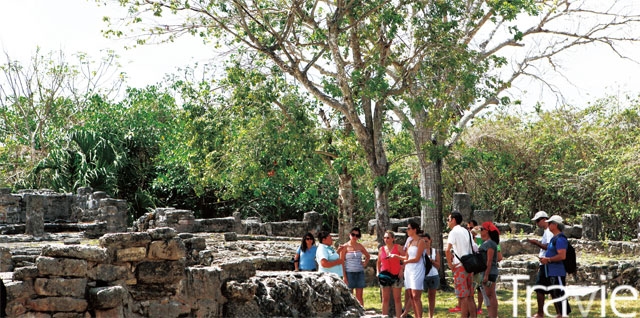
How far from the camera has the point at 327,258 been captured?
1177 cm

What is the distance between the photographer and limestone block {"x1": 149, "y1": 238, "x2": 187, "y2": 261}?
26.0 feet

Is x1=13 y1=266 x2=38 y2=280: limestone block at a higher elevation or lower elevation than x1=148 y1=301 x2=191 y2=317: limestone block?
higher

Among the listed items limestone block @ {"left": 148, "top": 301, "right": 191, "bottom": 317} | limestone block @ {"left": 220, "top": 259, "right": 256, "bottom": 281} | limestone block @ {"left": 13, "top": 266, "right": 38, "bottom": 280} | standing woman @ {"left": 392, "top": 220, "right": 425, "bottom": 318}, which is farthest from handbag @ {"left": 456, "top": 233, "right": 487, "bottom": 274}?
limestone block @ {"left": 13, "top": 266, "right": 38, "bottom": 280}

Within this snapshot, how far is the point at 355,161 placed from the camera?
18016mm

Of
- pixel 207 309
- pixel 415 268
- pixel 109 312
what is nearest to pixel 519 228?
pixel 415 268

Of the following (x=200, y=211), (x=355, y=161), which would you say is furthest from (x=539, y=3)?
(x=200, y=211)

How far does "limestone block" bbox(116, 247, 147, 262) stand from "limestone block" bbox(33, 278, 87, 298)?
58 centimetres

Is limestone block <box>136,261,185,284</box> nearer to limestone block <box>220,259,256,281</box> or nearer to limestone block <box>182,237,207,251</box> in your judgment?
limestone block <box>220,259,256,281</box>

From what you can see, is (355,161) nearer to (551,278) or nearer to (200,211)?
(551,278)

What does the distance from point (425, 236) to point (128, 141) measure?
22.3 m

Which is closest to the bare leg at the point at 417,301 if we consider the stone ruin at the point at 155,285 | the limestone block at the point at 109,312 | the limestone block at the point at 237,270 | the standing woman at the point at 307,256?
the standing woman at the point at 307,256

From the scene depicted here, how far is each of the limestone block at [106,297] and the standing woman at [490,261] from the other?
214 inches

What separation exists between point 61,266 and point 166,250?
1.04 metres

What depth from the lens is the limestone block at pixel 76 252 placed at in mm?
7254
